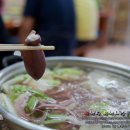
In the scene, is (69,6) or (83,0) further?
(83,0)

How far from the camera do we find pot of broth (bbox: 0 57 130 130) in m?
0.91

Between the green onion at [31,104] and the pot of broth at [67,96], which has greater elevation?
the green onion at [31,104]

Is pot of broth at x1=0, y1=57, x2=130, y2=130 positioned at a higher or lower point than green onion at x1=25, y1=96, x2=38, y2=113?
lower

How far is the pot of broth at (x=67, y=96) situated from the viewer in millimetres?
910

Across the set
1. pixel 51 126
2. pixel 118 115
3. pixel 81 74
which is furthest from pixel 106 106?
pixel 81 74

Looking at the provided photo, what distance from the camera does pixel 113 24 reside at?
20.9ft

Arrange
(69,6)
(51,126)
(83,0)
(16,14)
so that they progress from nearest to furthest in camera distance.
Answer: (51,126) < (69,6) < (83,0) < (16,14)

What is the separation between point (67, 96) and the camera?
3.53 ft

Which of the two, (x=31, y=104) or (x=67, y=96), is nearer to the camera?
(x=31, y=104)

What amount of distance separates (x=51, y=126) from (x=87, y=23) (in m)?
2.52

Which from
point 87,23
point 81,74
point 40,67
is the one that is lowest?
point 87,23

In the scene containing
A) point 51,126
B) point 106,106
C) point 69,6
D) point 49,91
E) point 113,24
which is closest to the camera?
point 51,126

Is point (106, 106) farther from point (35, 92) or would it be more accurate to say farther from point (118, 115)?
point (35, 92)

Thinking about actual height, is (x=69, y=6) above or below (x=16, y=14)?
above
